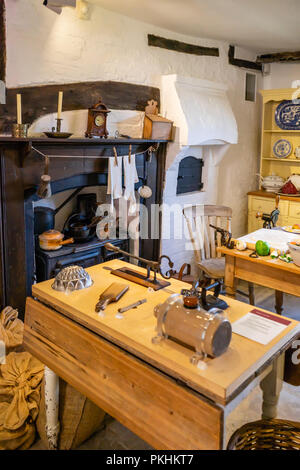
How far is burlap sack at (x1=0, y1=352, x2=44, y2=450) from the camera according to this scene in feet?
6.66

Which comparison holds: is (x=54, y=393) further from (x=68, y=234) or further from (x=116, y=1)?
(x=116, y=1)

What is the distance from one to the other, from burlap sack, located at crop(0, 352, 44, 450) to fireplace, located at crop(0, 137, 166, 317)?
0.57 meters

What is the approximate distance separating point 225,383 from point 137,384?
0.34 metres

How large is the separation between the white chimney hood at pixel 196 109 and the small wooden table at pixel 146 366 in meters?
2.07

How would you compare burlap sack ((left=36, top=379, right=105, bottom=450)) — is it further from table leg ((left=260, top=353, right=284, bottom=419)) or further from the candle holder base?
the candle holder base

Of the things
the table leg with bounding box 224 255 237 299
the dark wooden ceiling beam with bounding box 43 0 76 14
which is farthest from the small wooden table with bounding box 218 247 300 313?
the dark wooden ceiling beam with bounding box 43 0 76 14

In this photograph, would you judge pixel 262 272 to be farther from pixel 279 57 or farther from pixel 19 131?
pixel 279 57

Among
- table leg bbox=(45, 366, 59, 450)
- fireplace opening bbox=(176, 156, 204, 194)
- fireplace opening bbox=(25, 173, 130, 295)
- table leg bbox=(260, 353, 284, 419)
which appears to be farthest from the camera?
fireplace opening bbox=(176, 156, 204, 194)

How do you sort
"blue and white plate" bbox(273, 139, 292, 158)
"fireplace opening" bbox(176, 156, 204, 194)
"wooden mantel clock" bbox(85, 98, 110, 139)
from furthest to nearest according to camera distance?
"blue and white plate" bbox(273, 139, 292, 158) < "fireplace opening" bbox(176, 156, 204, 194) < "wooden mantel clock" bbox(85, 98, 110, 139)

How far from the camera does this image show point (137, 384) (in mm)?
1414

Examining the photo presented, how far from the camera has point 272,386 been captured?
1636mm

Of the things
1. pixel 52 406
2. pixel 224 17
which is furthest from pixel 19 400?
pixel 224 17

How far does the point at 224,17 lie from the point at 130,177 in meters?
1.46

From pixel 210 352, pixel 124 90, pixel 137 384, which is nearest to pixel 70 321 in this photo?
pixel 137 384
